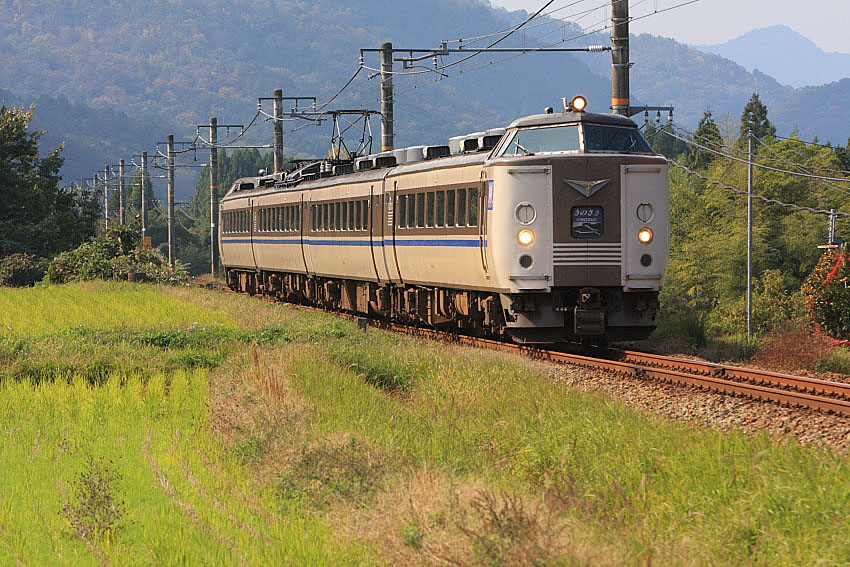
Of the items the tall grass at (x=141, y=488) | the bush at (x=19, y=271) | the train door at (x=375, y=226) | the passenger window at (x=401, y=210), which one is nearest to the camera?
the tall grass at (x=141, y=488)

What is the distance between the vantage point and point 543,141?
1872 centimetres

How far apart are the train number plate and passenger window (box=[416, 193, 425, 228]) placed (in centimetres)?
491

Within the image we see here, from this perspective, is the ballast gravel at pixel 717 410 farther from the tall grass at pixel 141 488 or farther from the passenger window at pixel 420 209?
the passenger window at pixel 420 209

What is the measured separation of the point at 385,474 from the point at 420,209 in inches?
542

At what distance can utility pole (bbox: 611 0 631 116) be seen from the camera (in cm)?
2194

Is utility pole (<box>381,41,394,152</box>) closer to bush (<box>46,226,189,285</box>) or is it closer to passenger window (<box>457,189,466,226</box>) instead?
passenger window (<box>457,189,466,226</box>)

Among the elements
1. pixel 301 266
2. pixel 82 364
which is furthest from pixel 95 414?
pixel 301 266

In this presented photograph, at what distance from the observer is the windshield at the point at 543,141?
61.0ft

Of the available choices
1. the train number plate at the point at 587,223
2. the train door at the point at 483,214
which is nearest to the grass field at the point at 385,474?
the train door at the point at 483,214

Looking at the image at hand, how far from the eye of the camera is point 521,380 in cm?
1441

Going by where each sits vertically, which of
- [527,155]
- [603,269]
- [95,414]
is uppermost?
[527,155]

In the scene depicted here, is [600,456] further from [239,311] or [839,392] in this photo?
[239,311]

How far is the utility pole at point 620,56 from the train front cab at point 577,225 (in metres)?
3.29

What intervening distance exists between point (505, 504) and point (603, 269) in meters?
11.7
